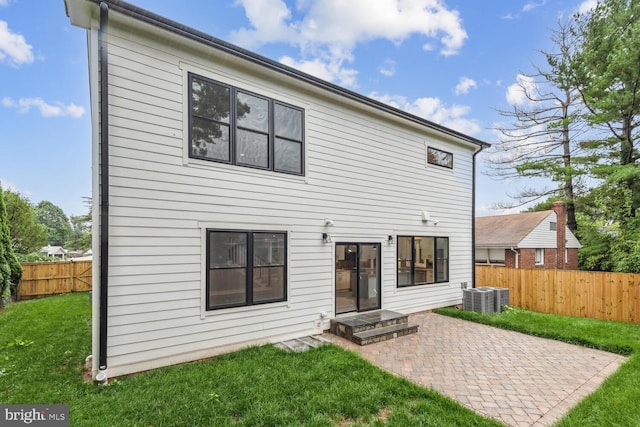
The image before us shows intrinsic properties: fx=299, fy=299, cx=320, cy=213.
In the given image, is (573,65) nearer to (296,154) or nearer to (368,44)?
(368,44)

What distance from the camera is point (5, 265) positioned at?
9.36 meters

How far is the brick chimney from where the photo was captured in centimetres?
1670

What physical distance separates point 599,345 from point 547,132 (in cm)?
1512

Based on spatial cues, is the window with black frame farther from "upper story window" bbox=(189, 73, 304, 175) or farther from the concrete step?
"upper story window" bbox=(189, 73, 304, 175)

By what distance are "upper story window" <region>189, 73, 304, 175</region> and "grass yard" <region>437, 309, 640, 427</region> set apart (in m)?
5.41

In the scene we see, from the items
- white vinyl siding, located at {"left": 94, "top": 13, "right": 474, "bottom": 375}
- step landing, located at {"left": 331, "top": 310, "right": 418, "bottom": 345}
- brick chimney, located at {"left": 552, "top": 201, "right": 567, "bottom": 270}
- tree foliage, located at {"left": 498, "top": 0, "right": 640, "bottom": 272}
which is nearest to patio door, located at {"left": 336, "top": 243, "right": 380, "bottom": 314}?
white vinyl siding, located at {"left": 94, "top": 13, "right": 474, "bottom": 375}

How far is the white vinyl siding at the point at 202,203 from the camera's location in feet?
14.0

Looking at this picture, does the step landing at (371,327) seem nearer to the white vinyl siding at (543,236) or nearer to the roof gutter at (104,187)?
the roof gutter at (104,187)

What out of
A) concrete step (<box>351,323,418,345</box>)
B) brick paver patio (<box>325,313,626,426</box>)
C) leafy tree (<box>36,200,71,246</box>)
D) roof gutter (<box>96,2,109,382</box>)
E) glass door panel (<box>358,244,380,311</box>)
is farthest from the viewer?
leafy tree (<box>36,200,71,246</box>)

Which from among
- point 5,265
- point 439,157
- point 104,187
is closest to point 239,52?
point 104,187

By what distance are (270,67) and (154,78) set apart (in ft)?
6.42

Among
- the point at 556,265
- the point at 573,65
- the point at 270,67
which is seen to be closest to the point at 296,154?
the point at 270,67

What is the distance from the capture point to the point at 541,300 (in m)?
9.34

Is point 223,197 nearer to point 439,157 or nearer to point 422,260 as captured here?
point 422,260
